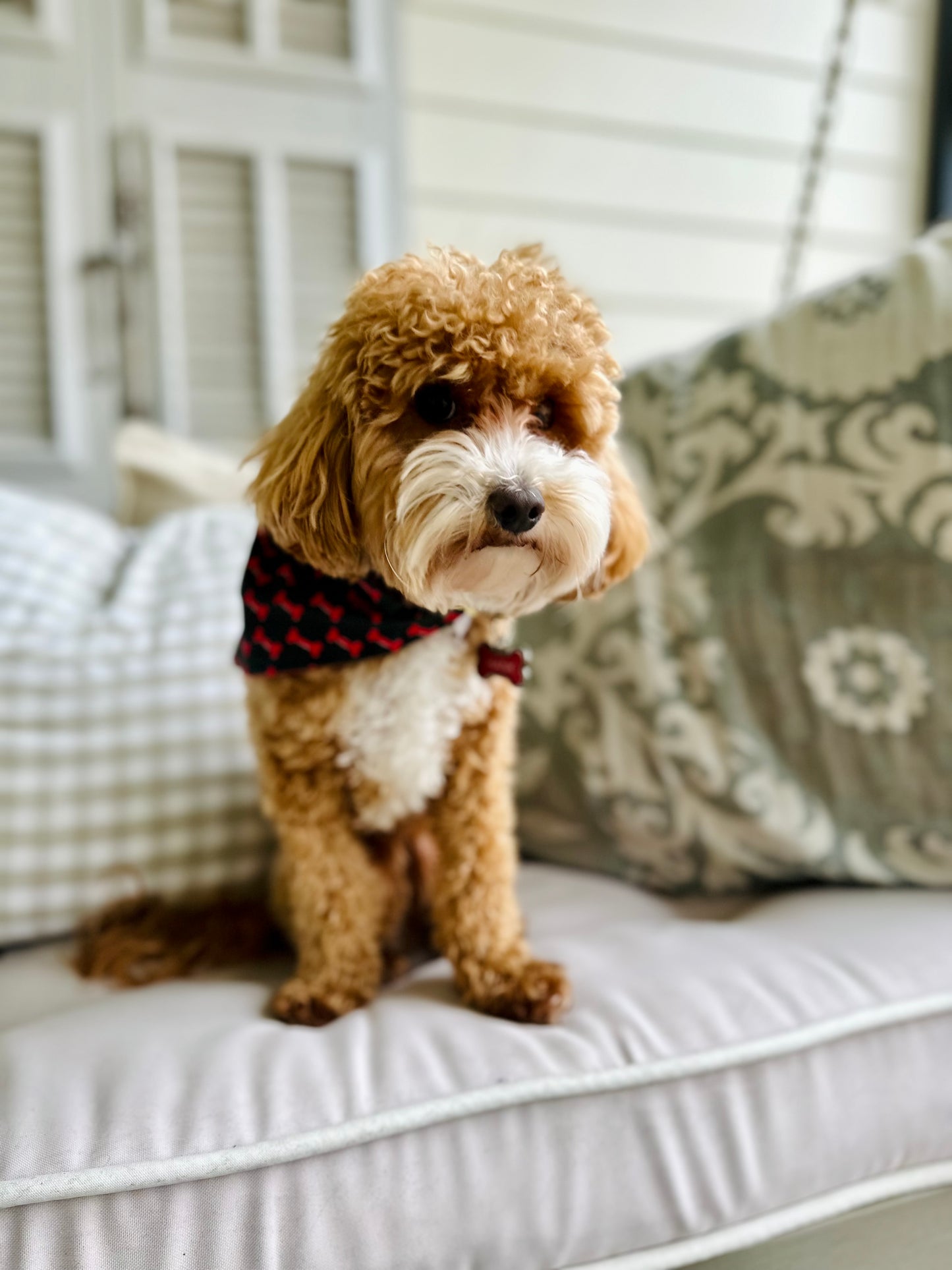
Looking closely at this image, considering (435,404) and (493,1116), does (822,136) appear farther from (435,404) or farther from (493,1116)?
(493,1116)

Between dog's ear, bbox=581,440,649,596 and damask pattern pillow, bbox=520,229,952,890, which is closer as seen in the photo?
dog's ear, bbox=581,440,649,596

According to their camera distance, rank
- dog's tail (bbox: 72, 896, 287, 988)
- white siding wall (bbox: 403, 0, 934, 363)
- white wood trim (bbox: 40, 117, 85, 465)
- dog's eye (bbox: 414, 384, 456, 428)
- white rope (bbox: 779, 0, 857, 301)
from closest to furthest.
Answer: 1. dog's eye (bbox: 414, 384, 456, 428)
2. dog's tail (bbox: 72, 896, 287, 988)
3. white rope (bbox: 779, 0, 857, 301)
4. white wood trim (bbox: 40, 117, 85, 465)
5. white siding wall (bbox: 403, 0, 934, 363)

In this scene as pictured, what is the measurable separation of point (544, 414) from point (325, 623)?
259mm

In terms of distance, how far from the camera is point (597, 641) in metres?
1.15

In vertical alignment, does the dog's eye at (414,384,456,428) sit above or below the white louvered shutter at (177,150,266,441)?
below

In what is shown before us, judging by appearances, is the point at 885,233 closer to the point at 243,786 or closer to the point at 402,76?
the point at 402,76

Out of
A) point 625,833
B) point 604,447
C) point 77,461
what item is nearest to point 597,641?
point 625,833

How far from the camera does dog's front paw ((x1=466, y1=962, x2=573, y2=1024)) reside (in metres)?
0.79

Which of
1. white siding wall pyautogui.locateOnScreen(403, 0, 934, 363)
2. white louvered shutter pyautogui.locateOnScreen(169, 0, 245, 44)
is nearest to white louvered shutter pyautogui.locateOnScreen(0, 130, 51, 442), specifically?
white louvered shutter pyautogui.locateOnScreen(169, 0, 245, 44)

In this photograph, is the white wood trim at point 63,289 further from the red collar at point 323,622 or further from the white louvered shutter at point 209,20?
the red collar at point 323,622

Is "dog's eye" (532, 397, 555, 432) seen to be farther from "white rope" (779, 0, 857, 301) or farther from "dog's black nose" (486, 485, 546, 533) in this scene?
"white rope" (779, 0, 857, 301)

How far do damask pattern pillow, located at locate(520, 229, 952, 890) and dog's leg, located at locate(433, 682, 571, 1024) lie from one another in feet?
0.85

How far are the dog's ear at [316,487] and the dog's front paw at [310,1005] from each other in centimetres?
39

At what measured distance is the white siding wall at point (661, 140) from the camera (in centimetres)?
230
